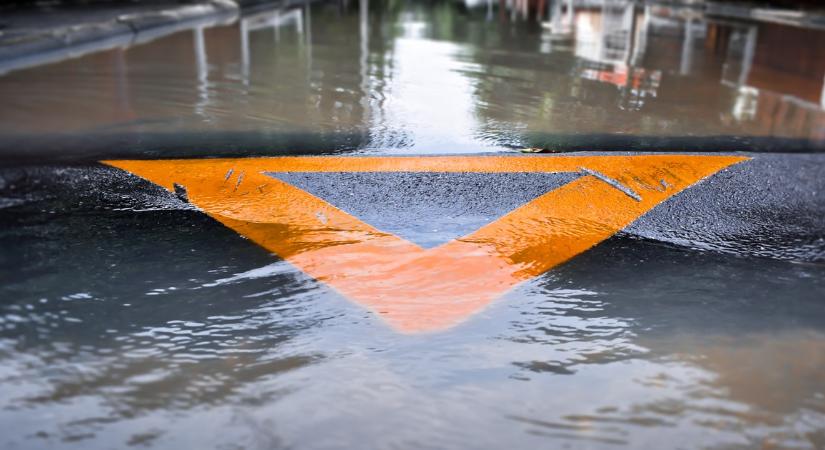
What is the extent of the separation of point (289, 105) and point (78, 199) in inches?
91.6

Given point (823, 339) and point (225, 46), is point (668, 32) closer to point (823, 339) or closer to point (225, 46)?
point (225, 46)

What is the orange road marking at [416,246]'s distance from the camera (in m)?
2.39

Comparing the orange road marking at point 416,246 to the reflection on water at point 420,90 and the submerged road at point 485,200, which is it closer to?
the submerged road at point 485,200

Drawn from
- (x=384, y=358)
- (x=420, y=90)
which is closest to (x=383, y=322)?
(x=384, y=358)

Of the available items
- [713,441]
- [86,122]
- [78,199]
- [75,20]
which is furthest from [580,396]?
[75,20]

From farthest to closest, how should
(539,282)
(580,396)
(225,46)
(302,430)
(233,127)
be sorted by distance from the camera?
1. (225,46)
2. (233,127)
3. (539,282)
4. (580,396)
5. (302,430)

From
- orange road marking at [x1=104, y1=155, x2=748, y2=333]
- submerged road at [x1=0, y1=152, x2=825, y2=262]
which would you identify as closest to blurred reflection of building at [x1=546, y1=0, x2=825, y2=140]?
submerged road at [x1=0, y1=152, x2=825, y2=262]

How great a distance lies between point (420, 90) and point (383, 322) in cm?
408

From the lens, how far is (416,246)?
2736mm

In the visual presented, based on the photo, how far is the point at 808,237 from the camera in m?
2.99

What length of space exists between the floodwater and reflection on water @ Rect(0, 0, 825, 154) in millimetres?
43

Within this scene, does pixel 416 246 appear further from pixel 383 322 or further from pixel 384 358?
pixel 384 358

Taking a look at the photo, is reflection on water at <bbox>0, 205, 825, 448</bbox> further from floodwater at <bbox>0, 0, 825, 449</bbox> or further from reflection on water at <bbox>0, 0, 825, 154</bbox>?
reflection on water at <bbox>0, 0, 825, 154</bbox>

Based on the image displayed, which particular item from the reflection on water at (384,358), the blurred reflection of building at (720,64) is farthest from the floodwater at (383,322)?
the blurred reflection of building at (720,64)
